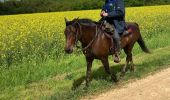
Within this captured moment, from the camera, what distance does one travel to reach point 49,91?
9.48m

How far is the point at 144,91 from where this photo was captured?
845 cm

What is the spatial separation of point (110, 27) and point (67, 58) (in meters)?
4.25

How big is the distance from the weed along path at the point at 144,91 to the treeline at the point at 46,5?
38.9 m

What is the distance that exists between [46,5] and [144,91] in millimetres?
45416

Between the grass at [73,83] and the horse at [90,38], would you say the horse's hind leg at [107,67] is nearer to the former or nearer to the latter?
the horse at [90,38]

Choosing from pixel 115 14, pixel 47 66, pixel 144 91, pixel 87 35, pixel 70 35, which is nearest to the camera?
pixel 70 35

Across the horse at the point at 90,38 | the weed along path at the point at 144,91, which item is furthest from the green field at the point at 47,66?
the horse at the point at 90,38

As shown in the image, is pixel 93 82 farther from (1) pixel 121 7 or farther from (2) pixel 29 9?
(2) pixel 29 9

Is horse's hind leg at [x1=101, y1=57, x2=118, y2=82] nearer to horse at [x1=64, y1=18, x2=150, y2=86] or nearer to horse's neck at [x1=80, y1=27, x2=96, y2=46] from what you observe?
horse at [x1=64, y1=18, x2=150, y2=86]

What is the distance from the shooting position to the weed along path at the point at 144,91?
8.02 meters

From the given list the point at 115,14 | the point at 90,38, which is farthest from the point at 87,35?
the point at 115,14

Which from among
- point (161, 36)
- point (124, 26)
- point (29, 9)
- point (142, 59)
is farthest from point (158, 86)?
point (29, 9)

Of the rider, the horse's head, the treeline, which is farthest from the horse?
the treeline

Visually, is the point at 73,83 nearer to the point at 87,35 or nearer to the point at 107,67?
the point at 107,67
